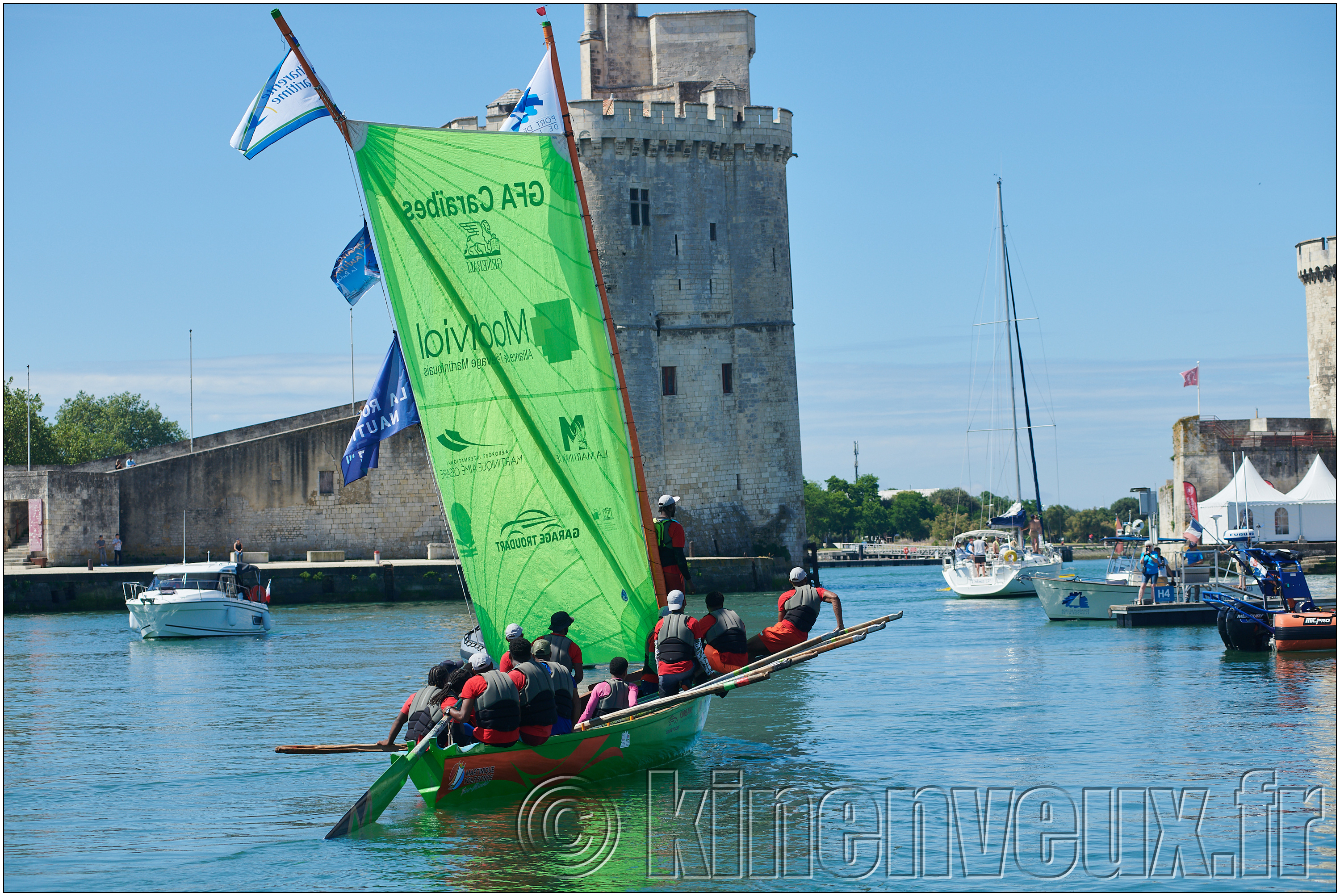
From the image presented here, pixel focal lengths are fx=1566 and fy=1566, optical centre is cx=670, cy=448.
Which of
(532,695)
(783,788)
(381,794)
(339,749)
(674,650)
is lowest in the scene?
(783,788)

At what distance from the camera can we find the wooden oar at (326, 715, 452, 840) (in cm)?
1462

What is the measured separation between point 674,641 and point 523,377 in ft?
11.0

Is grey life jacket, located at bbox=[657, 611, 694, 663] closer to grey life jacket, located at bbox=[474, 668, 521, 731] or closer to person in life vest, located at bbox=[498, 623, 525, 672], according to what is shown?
person in life vest, located at bbox=[498, 623, 525, 672]

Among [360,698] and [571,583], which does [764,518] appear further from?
Answer: [571,583]

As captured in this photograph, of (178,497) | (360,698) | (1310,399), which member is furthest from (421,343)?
(1310,399)

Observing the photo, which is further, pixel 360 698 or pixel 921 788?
pixel 360 698

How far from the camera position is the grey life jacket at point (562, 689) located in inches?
607

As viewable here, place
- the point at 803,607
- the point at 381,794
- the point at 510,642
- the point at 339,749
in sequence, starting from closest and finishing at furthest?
the point at 381,794, the point at 510,642, the point at 339,749, the point at 803,607

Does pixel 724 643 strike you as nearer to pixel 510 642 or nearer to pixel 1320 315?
pixel 510 642

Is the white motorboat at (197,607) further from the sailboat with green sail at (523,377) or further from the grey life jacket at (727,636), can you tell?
the grey life jacket at (727,636)

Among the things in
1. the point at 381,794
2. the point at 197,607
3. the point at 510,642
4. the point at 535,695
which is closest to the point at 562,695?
the point at 535,695

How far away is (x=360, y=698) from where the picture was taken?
24156 mm

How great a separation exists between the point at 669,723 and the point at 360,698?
8.72 metres

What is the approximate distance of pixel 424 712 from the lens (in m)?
15.2
